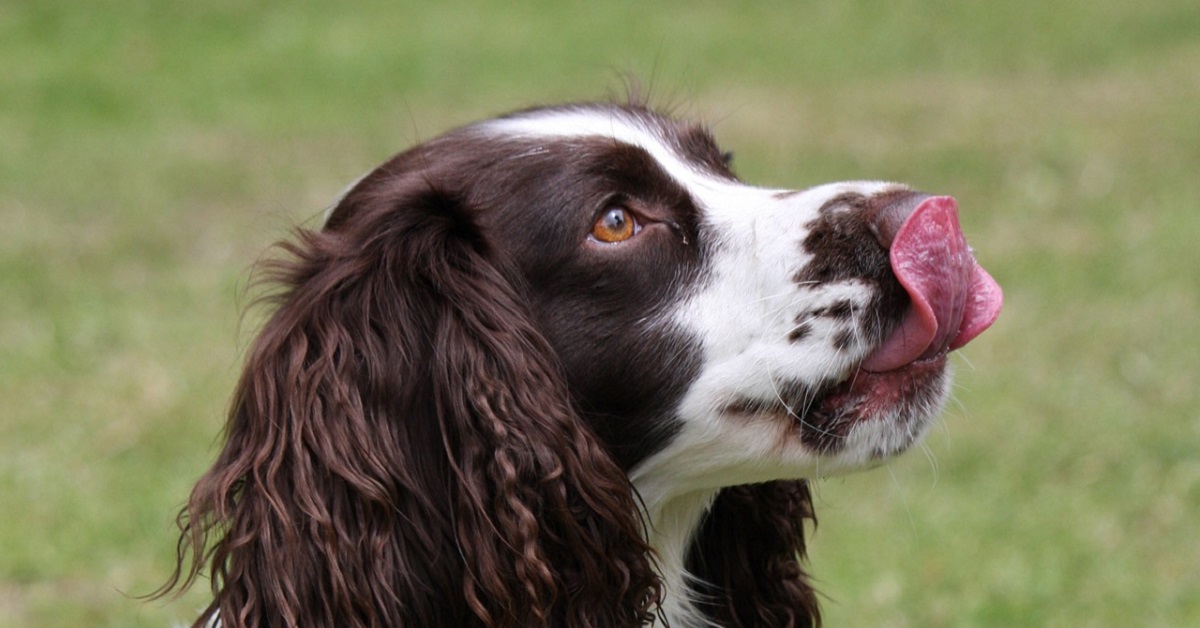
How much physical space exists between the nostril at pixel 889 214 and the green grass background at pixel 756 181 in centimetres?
97

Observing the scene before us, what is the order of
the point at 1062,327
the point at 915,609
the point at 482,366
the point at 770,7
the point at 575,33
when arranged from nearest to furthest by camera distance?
the point at 482,366 → the point at 915,609 → the point at 1062,327 → the point at 575,33 → the point at 770,7

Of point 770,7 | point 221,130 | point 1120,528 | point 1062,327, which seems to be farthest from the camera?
point 770,7

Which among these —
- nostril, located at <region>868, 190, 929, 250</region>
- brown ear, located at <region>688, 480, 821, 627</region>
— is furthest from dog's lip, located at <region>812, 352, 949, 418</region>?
brown ear, located at <region>688, 480, 821, 627</region>

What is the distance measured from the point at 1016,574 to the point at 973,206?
485 centimetres

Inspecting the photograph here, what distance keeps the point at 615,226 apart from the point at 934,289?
2.12 feet

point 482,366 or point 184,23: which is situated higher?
point 184,23

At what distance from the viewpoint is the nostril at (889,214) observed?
9.89ft

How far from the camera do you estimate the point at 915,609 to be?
5.01m

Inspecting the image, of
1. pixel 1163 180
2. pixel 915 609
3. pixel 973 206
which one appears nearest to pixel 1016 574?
pixel 915 609

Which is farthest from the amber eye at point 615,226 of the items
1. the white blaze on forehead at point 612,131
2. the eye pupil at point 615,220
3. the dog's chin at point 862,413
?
the dog's chin at point 862,413

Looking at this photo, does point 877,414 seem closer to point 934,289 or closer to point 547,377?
point 934,289

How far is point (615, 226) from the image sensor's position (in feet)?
10.4

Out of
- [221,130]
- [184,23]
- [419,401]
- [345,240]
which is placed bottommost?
[419,401]

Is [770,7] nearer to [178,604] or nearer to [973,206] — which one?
[973,206]
